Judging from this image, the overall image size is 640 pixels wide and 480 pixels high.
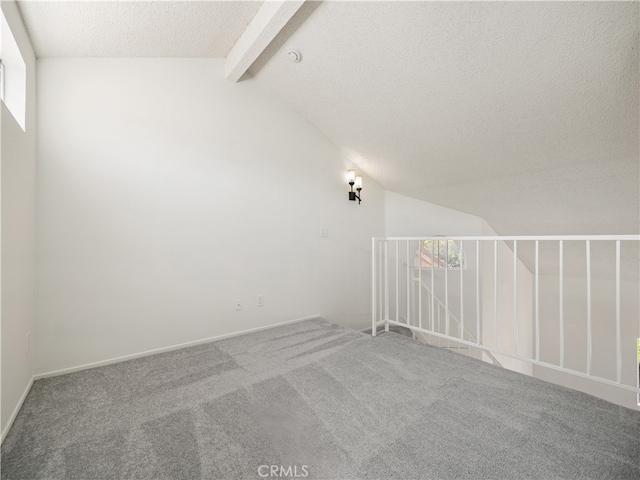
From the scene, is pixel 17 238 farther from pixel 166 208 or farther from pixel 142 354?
pixel 142 354

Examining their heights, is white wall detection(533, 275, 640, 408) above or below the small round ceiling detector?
below

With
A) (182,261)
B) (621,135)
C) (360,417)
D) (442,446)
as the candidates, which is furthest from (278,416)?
(621,135)


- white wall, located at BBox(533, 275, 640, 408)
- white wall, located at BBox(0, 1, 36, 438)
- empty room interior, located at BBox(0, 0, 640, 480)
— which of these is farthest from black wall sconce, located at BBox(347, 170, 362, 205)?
white wall, located at BBox(0, 1, 36, 438)

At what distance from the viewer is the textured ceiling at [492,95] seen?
5.08ft

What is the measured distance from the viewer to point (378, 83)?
7.61 ft

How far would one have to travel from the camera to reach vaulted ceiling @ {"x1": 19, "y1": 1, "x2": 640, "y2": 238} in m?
1.57

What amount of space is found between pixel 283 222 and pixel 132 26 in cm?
194

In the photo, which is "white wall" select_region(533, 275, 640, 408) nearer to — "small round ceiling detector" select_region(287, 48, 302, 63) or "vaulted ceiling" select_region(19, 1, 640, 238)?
"vaulted ceiling" select_region(19, 1, 640, 238)

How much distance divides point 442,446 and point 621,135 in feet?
7.34

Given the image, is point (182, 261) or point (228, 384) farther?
point (182, 261)

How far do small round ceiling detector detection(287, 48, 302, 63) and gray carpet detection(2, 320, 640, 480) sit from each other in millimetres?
2555

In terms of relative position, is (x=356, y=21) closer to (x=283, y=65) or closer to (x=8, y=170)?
(x=283, y=65)

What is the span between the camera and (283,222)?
9.93 feet

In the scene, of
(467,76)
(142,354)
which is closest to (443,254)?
(467,76)
